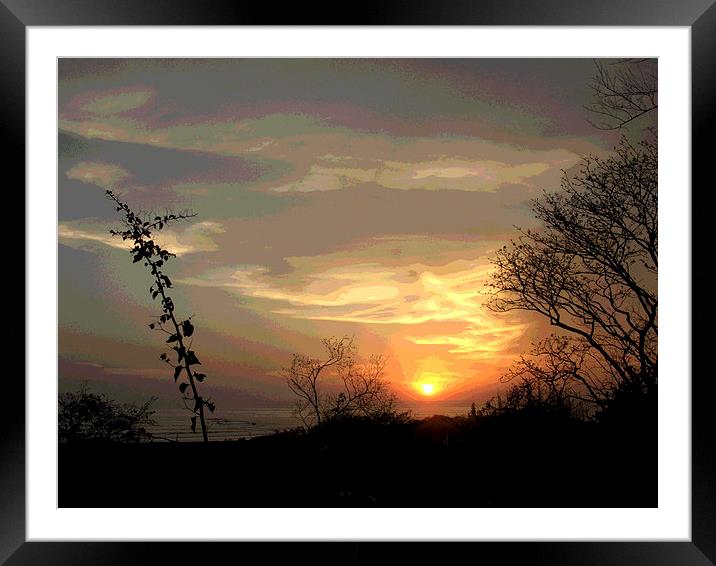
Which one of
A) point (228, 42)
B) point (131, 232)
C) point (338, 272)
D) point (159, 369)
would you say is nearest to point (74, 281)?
point (131, 232)

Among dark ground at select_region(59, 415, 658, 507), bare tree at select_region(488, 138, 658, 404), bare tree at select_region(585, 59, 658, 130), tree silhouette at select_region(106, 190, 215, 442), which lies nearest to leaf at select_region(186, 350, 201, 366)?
tree silhouette at select_region(106, 190, 215, 442)

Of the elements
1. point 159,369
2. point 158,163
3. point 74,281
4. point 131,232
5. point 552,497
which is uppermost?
point 158,163

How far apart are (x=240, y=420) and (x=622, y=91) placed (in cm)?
243

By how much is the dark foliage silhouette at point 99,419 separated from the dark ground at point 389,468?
5 cm

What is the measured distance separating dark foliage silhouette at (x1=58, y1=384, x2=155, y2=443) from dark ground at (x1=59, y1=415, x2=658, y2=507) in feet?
0.17

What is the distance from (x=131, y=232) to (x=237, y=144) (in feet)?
2.21

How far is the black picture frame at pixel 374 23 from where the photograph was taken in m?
2.42

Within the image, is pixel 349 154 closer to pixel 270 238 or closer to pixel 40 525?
pixel 270 238

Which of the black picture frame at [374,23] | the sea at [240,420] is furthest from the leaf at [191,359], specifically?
the black picture frame at [374,23]

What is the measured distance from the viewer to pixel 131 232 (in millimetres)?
3744

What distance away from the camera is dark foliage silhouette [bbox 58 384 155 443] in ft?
12.0

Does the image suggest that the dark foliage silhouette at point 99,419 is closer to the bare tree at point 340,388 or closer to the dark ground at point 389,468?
the dark ground at point 389,468

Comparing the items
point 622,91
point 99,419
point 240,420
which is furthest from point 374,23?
point 99,419

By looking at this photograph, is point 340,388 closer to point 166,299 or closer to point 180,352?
point 180,352
